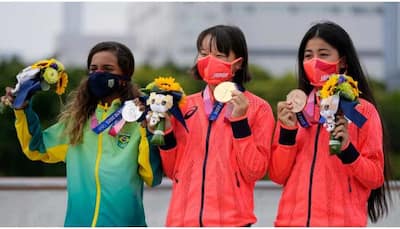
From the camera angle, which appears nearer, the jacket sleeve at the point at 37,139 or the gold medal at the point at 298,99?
the gold medal at the point at 298,99

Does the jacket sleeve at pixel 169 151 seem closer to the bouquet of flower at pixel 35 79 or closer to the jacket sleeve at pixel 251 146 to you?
the jacket sleeve at pixel 251 146

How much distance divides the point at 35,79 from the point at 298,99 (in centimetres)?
135

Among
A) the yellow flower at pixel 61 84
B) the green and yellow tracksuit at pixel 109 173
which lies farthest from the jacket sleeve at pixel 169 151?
the yellow flower at pixel 61 84

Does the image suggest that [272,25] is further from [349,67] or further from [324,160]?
[324,160]

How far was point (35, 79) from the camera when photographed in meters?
4.17

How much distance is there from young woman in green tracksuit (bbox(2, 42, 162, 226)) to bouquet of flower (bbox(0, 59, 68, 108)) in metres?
0.06

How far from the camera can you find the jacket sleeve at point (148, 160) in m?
4.06

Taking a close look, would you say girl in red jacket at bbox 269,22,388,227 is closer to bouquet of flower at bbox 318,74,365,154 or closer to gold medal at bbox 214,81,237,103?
bouquet of flower at bbox 318,74,365,154

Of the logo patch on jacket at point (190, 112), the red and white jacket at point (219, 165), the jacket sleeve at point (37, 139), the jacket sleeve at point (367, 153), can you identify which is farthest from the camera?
the jacket sleeve at point (37, 139)

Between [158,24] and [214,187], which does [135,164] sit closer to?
[214,187]

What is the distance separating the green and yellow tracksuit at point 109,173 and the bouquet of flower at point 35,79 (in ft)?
0.31

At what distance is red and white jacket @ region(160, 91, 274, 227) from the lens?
381 cm

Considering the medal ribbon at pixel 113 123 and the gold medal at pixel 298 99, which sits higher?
the gold medal at pixel 298 99

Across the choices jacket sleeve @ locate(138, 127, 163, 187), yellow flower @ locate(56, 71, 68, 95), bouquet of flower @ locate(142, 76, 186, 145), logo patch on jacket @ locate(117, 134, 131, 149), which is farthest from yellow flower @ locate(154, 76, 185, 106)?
yellow flower @ locate(56, 71, 68, 95)
